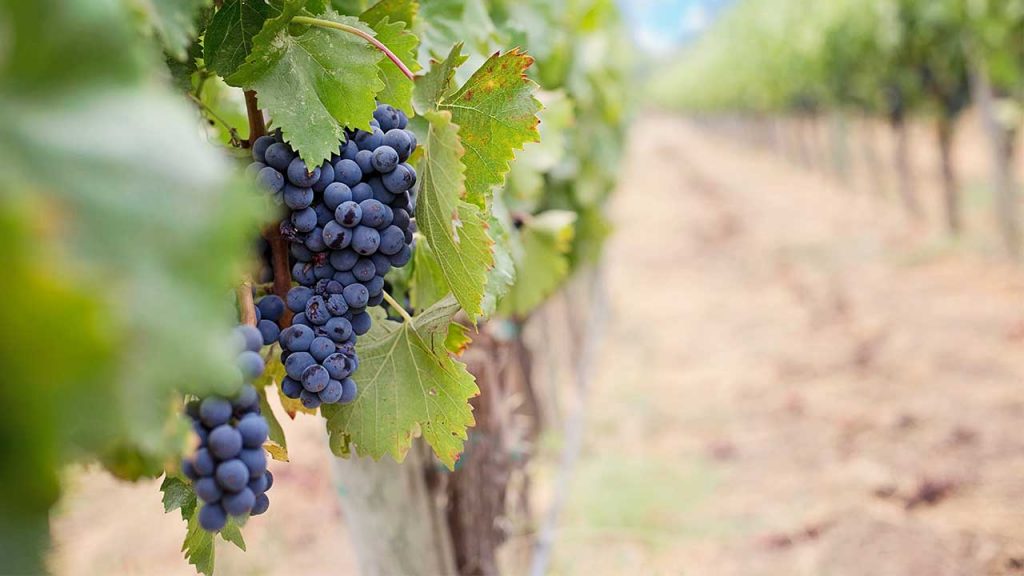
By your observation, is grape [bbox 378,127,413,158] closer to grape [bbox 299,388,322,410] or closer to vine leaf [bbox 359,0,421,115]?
vine leaf [bbox 359,0,421,115]

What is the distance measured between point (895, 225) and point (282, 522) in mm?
9936

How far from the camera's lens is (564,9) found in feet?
14.5

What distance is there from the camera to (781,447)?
4.83 meters

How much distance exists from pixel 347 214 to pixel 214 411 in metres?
0.32

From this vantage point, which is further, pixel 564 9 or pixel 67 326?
pixel 564 9

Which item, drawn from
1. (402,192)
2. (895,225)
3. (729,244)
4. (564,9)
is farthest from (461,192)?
(895,225)

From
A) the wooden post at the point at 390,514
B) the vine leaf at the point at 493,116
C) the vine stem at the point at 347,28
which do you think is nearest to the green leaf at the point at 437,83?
the vine leaf at the point at 493,116

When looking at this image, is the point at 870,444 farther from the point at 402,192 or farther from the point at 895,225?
the point at 895,225

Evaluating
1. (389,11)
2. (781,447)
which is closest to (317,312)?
(389,11)

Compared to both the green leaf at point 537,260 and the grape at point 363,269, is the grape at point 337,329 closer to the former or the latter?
the grape at point 363,269

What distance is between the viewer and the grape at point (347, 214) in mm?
1044

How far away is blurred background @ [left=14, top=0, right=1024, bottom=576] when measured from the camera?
3.08 m

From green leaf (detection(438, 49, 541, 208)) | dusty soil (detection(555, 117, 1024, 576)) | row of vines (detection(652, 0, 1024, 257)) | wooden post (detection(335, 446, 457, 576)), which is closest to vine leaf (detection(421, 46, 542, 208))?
green leaf (detection(438, 49, 541, 208))

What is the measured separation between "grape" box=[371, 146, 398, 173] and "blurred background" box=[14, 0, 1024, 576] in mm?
497
